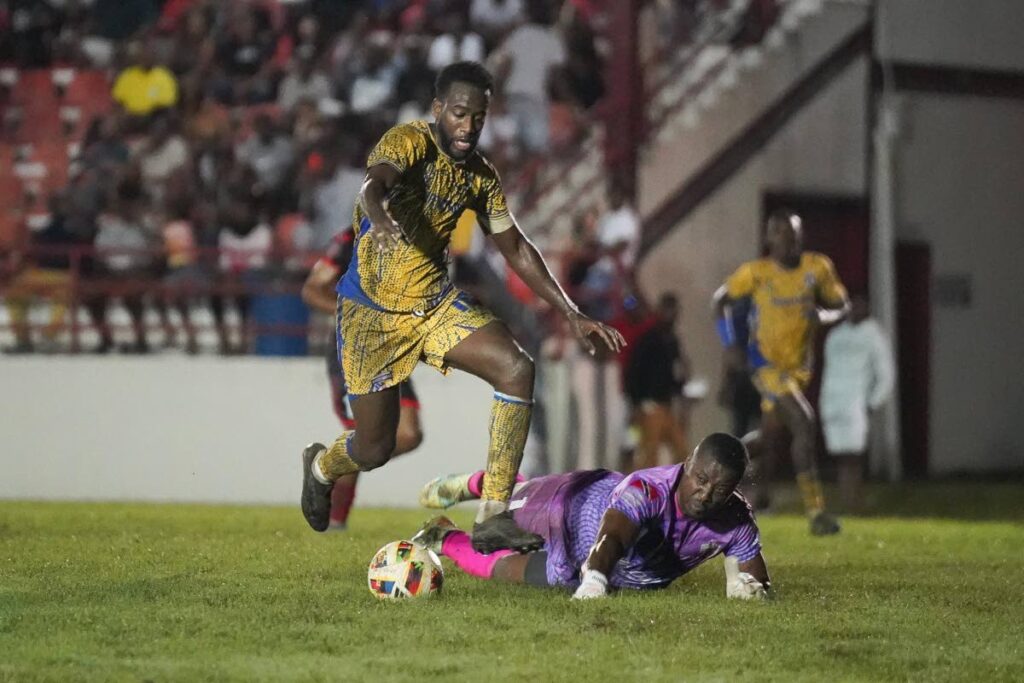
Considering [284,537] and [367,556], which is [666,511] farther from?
[284,537]

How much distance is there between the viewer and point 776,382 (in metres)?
14.0

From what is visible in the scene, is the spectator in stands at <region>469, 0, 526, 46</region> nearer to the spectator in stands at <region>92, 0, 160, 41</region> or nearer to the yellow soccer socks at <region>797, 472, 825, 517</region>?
the spectator in stands at <region>92, 0, 160, 41</region>

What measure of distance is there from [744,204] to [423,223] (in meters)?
13.4

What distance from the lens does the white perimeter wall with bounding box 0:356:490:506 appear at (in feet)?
54.2

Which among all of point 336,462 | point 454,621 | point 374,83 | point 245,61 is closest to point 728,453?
point 454,621

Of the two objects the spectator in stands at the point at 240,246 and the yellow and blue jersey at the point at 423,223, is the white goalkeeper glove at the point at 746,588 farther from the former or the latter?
the spectator in stands at the point at 240,246

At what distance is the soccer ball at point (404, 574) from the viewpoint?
835 centimetres

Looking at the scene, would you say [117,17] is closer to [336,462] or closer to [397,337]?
[336,462]

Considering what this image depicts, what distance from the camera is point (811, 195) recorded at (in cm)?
2245

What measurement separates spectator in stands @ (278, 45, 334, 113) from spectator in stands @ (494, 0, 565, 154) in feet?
6.52

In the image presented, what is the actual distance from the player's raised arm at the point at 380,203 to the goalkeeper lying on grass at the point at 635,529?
1734mm

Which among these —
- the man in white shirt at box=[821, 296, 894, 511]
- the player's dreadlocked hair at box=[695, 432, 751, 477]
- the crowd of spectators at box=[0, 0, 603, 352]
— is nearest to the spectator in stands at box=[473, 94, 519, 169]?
the crowd of spectators at box=[0, 0, 603, 352]

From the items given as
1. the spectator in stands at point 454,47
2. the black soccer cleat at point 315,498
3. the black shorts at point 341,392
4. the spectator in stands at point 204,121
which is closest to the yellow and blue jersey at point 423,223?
the black soccer cleat at point 315,498

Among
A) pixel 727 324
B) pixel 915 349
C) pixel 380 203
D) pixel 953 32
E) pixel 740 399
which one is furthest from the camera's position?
pixel 915 349
